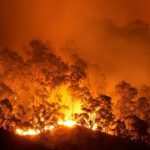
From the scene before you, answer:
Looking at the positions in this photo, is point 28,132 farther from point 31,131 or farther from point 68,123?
point 68,123

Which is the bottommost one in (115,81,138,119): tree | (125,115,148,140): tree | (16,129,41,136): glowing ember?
(16,129,41,136): glowing ember

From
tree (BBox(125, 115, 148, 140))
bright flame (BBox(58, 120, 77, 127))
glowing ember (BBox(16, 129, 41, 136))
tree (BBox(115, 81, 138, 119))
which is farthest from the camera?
tree (BBox(115, 81, 138, 119))

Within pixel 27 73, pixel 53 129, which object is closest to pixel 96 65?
pixel 27 73

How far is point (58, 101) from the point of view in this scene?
29.8 meters

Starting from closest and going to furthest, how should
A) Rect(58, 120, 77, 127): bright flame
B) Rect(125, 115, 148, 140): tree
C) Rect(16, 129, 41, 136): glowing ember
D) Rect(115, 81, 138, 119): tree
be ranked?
Rect(16, 129, 41, 136): glowing ember, Rect(58, 120, 77, 127): bright flame, Rect(125, 115, 148, 140): tree, Rect(115, 81, 138, 119): tree

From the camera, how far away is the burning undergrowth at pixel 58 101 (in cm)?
2773

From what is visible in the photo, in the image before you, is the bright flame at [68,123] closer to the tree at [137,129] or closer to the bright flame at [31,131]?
the bright flame at [31,131]

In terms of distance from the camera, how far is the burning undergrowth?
1092 inches

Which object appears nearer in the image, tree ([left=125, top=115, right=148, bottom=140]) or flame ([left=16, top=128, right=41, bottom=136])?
flame ([left=16, top=128, right=41, bottom=136])

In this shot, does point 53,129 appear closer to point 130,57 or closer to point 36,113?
point 36,113

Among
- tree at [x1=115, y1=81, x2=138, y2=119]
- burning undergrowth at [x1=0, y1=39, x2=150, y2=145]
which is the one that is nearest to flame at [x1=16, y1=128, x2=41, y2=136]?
burning undergrowth at [x1=0, y1=39, x2=150, y2=145]

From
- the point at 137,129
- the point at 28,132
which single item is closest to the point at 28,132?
the point at 28,132

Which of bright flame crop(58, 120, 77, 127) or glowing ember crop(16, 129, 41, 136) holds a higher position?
bright flame crop(58, 120, 77, 127)

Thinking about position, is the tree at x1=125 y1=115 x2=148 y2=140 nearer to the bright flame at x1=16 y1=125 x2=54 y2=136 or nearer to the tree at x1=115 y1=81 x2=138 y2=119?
the tree at x1=115 y1=81 x2=138 y2=119
